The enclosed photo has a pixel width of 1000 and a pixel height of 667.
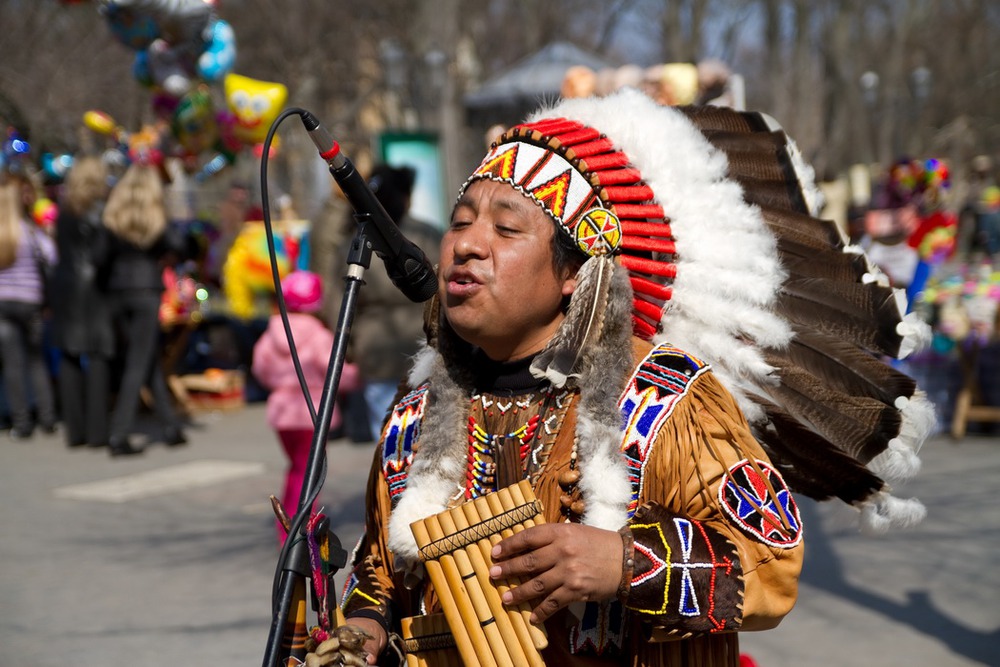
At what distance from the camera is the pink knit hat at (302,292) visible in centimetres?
513

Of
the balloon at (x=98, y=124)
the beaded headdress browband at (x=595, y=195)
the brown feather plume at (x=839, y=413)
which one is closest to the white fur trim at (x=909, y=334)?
the brown feather plume at (x=839, y=413)

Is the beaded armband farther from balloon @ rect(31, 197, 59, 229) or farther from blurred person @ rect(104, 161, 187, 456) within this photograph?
balloon @ rect(31, 197, 59, 229)

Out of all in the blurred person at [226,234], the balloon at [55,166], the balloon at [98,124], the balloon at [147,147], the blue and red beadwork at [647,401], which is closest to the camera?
the blue and red beadwork at [647,401]

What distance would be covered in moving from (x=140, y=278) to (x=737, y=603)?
21.0 feet

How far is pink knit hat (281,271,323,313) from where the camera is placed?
202 inches

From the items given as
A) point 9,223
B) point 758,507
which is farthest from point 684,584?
point 9,223

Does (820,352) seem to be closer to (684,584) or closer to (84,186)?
(684,584)

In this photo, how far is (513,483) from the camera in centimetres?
200

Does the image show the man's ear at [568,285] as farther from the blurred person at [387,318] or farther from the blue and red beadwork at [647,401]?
the blurred person at [387,318]

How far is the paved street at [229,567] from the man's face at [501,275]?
85cm

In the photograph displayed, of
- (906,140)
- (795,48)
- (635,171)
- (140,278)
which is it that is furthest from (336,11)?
(906,140)

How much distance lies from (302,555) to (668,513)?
0.62 metres

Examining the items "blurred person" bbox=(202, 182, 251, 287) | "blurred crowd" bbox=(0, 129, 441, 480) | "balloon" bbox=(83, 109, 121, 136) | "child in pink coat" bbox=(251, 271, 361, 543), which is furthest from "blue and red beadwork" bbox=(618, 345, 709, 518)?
"blurred person" bbox=(202, 182, 251, 287)

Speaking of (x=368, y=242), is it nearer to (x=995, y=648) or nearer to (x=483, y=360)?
(x=483, y=360)
